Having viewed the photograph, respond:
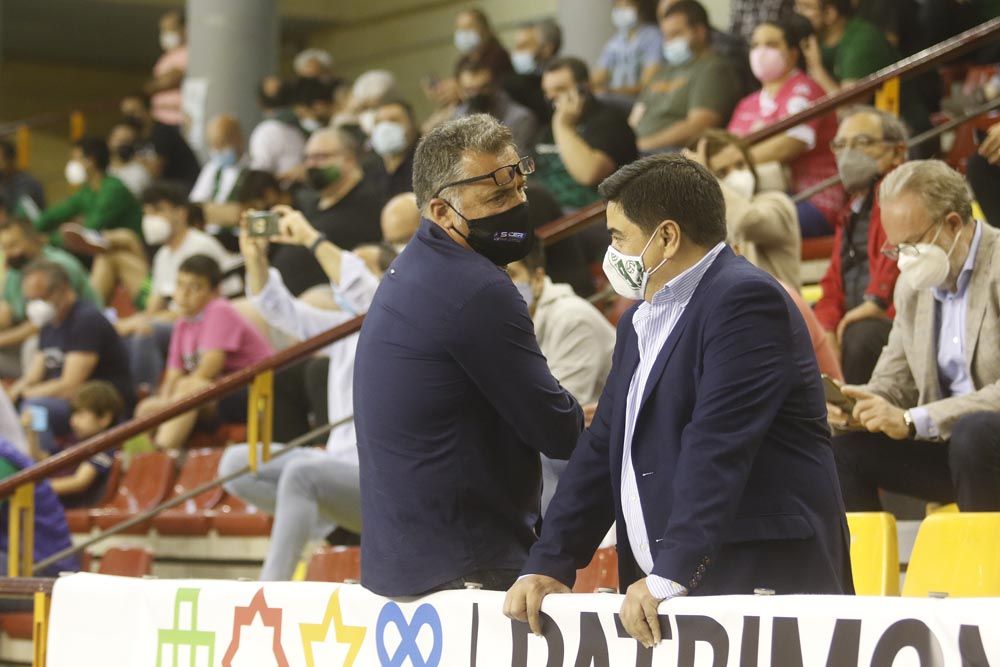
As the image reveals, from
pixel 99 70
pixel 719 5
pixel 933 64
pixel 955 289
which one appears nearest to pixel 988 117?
pixel 933 64

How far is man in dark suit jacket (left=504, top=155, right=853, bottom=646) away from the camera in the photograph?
2734 mm

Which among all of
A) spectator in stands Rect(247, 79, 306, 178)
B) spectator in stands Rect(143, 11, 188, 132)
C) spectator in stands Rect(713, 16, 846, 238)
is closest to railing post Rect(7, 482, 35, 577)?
spectator in stands Rect(713, 16, 846, 238)

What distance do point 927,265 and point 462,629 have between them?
1.74 metres

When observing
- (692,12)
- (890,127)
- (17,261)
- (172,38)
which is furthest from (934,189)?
(172,38)

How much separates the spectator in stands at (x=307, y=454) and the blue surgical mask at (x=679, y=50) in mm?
2903

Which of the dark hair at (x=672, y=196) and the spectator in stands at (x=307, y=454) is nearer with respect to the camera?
the dark hair at (x=672, y=196)

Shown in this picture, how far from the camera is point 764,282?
111 inches

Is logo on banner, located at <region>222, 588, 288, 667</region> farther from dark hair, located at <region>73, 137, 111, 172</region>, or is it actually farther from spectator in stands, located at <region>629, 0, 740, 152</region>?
dark hair, located at <region>73, 137, 111, 172</region>

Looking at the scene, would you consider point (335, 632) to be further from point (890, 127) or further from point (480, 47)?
point (480, 47)

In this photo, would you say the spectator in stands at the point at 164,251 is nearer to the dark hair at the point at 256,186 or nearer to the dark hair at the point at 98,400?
the dark hair at the point at 256,186

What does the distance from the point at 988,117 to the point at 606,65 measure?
3.72 metres

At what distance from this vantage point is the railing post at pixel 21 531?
5844 millimetres

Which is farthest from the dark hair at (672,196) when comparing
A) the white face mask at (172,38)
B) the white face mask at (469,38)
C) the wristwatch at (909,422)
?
the white face mask at (172,38)

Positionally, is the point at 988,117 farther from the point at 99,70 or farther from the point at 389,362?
the point at 99,70
